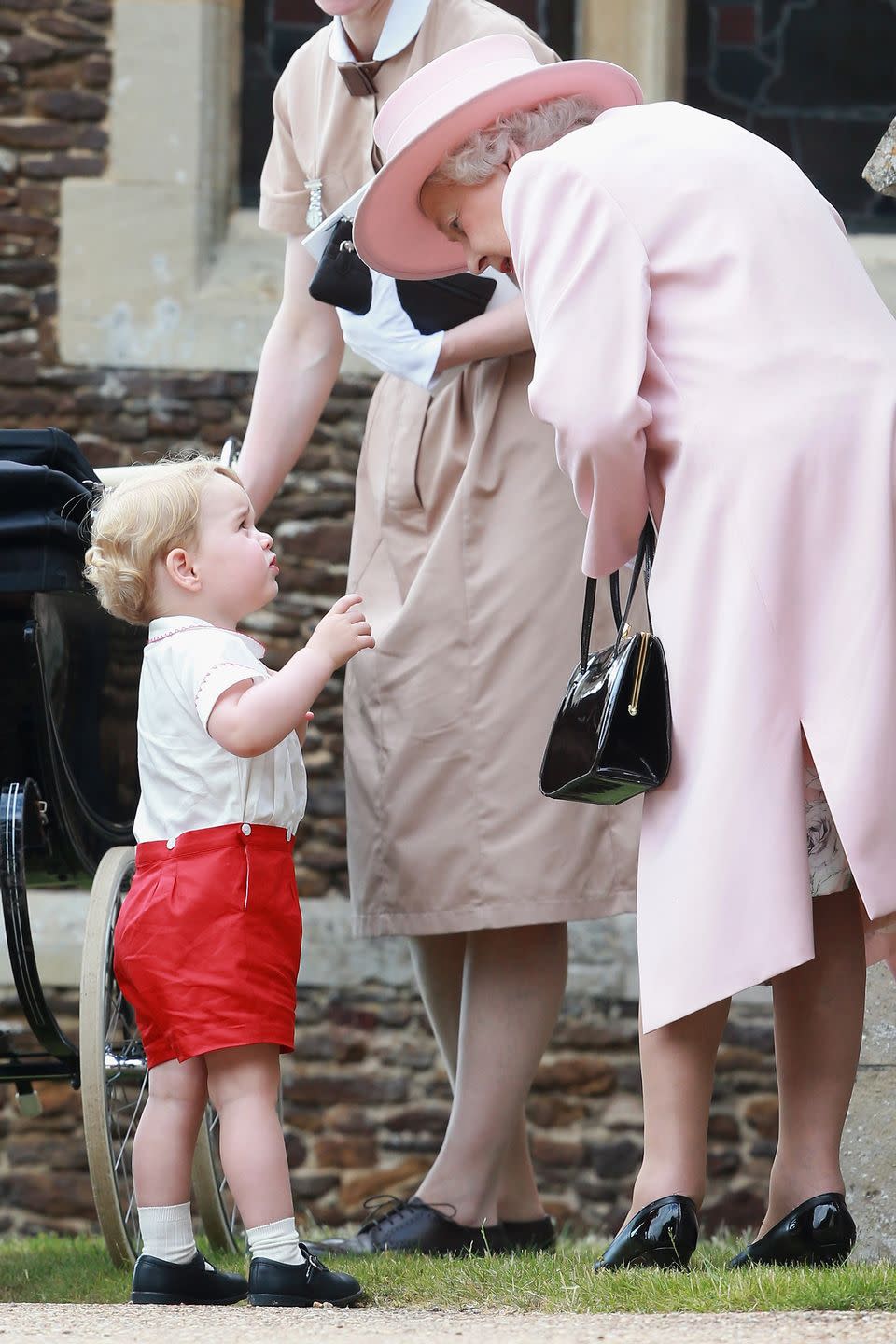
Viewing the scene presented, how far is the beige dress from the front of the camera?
316 cm

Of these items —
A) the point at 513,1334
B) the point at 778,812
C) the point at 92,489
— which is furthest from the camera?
the point at 92,489

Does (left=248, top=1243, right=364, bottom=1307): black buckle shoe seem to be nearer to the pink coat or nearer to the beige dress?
the pink coat

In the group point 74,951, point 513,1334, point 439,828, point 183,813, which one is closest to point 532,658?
point 439,828

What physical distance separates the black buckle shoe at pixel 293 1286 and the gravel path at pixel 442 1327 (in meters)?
0.12

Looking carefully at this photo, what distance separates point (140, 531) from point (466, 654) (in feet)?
2.26

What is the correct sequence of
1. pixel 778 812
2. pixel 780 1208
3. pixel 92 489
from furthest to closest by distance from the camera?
pixel 92 489 < pixel 780 1208 < pixel 778 812

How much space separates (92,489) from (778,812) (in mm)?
1428

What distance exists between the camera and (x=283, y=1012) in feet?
8.45

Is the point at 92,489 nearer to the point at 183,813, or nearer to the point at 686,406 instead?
the point at 183,813

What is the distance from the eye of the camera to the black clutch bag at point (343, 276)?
3127 mm

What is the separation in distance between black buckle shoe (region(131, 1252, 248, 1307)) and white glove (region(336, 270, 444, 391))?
1.47 m

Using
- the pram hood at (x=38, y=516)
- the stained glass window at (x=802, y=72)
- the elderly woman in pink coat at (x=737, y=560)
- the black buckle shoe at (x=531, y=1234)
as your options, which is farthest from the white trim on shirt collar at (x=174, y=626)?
the stained glass window at (x=802, y=72)

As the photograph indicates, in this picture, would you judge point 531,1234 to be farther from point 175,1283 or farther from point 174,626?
point 174,626

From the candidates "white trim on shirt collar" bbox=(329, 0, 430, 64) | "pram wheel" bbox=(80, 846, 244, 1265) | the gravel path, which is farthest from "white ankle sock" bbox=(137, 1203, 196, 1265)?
"white trim on shirt collar" bbox=(329, 0, 430, 64)
